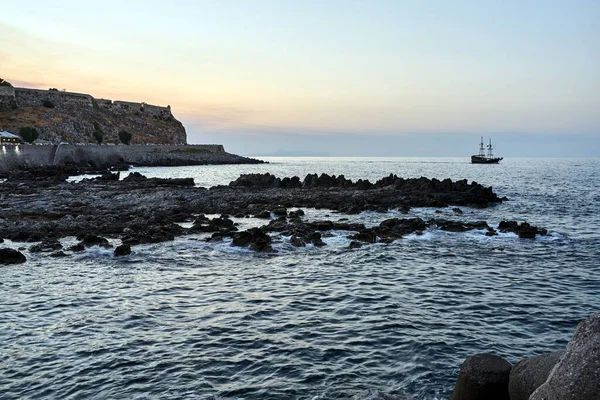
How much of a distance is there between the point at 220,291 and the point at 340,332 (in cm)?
635

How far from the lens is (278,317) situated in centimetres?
1652

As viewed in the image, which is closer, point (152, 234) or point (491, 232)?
point (152, 234)

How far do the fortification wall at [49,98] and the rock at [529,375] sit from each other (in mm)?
180930

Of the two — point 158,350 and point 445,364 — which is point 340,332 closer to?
point 445,364

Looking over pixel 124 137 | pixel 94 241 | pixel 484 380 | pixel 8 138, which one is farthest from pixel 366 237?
pixel 124 137

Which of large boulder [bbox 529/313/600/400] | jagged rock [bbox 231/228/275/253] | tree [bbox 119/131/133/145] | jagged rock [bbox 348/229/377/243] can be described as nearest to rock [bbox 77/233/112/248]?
jagged rock [bbox 231/228/275/253]

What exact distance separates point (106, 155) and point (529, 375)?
123817mm

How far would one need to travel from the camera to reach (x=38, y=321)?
15.9 m

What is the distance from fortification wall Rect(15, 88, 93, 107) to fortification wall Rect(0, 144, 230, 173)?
44.2 metres

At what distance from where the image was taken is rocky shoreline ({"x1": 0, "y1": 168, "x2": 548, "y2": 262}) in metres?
30.1

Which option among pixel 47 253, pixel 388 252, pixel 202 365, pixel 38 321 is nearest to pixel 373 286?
pixel 388 252

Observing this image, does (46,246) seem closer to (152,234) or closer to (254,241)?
(152,234)

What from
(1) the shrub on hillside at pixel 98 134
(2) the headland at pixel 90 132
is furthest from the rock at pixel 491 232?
(1) the shrub on hillside at pixel 98 134

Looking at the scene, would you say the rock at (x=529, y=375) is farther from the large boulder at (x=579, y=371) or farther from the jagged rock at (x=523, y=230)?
the jagged rock at (x=523, y=230)
